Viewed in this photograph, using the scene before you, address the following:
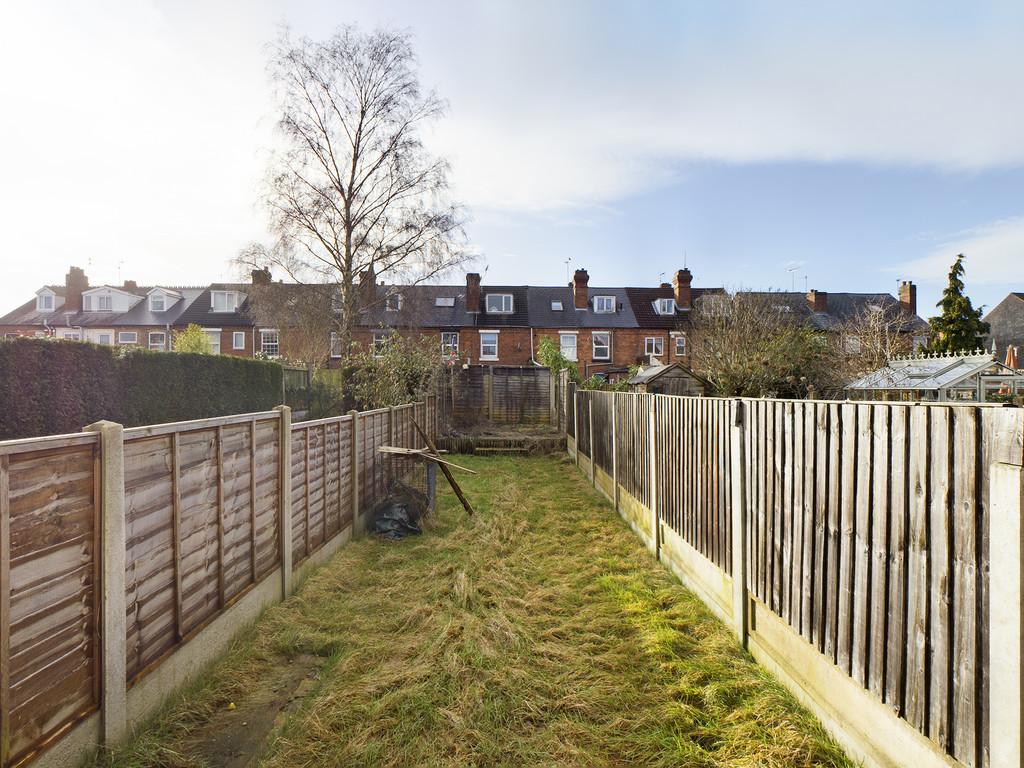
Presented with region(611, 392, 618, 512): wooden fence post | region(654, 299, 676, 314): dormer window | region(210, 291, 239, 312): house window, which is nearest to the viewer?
region(611, 392, 618, 512): wooden fence post

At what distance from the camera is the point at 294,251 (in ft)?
56.5

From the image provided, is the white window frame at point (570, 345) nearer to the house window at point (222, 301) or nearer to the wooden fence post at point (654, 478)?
the house window at point (222, 301)

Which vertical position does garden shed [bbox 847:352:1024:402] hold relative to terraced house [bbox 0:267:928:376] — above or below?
below

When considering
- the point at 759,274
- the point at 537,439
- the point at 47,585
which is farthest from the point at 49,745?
the point at 759,274

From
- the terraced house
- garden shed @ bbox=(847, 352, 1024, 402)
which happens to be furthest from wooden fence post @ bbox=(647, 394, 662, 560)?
the terraced house

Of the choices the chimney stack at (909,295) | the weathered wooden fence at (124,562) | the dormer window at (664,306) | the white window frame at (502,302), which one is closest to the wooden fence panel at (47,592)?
the weathered wooden fence at (124,562)

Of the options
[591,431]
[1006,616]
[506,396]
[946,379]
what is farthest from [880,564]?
[506,396]

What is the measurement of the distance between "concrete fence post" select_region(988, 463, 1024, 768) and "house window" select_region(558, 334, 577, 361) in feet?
95.8

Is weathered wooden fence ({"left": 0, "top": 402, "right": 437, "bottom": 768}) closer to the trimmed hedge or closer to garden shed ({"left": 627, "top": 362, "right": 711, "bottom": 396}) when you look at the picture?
the trimmed hedge

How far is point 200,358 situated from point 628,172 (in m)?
11.0

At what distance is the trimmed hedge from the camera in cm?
793

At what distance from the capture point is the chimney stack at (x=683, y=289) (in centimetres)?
3259

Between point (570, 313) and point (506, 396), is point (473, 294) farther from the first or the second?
point (506, 396)

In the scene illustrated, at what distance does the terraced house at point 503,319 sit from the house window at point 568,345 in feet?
0.20
